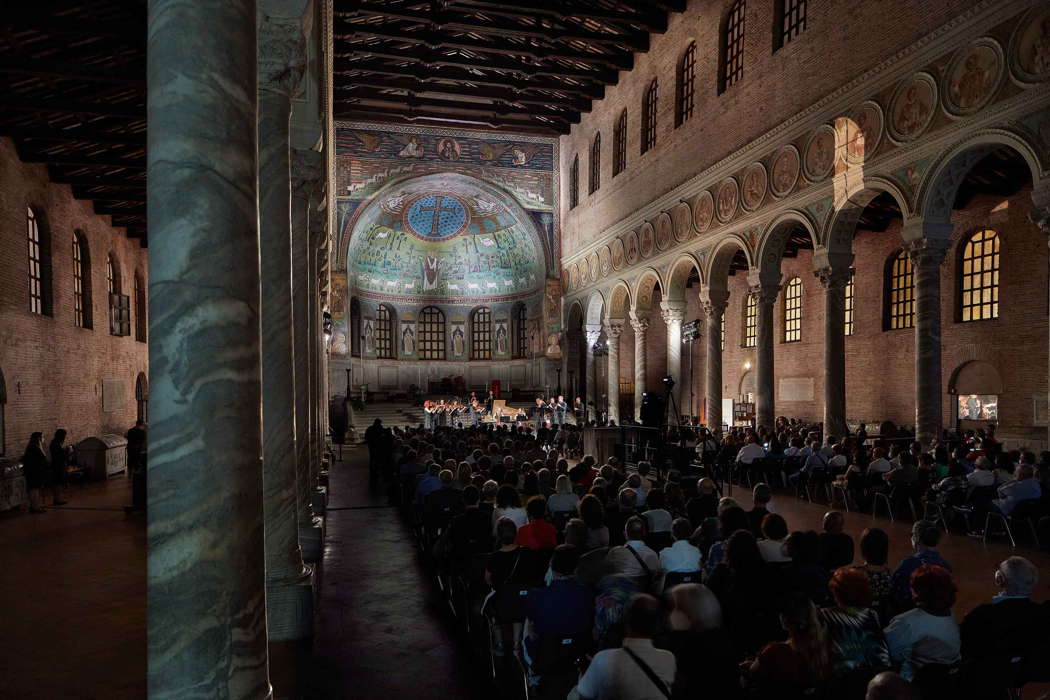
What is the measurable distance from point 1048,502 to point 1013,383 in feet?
35.9

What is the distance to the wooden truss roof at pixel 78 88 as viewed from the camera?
1028 centimetres

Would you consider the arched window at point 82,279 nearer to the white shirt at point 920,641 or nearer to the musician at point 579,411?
the musician at point 579,411

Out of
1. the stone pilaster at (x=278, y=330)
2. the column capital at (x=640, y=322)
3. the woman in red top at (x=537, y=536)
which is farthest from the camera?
the column capital at (x=640, y=322)

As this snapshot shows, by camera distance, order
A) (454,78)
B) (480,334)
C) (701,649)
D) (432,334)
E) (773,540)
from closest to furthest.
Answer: (701,649), (773,540), (454,78), (432,334), (480,334)

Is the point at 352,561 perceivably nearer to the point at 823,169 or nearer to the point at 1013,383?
the point at 823,169

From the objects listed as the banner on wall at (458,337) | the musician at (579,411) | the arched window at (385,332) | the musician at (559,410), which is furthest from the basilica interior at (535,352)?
the banner on wall at (458,337)

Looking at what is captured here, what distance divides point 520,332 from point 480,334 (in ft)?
8.35

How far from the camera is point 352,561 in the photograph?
8.91m

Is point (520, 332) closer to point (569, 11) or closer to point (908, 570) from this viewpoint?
point (569, 11)

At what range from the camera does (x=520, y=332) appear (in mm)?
40375

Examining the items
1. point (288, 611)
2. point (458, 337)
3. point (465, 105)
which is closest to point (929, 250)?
point (288, 611)

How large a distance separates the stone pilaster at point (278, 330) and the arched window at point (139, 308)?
20521 mm

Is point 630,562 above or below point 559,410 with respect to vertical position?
above

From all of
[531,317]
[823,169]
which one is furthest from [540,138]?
[823,169]
